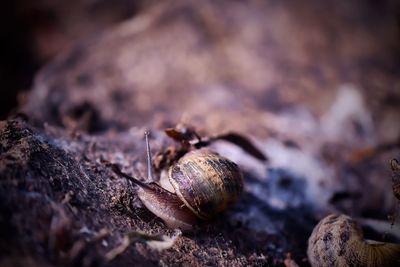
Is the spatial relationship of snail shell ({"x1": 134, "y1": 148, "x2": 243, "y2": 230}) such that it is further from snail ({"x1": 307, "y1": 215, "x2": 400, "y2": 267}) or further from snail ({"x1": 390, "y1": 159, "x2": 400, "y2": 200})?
snail ({"x1": 390, "y1": 159, "x2": 400, "y2": 200})

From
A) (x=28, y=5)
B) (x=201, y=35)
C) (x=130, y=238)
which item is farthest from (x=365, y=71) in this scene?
(x=28, y=5)

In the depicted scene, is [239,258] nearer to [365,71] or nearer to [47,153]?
[47,153]

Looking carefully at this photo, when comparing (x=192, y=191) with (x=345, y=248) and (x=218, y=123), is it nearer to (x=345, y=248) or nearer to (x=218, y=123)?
(x=345, y=248)

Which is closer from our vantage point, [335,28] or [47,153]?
[47,153]

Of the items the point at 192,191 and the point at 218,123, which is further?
the point at 218,123

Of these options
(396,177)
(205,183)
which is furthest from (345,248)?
(205,183)
